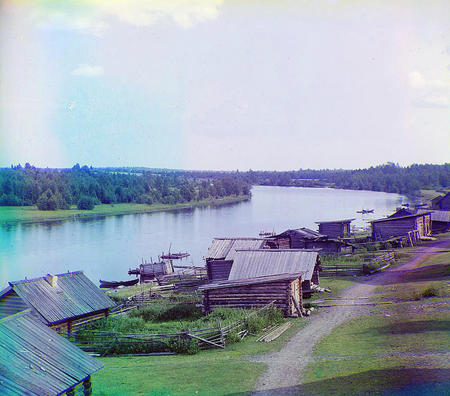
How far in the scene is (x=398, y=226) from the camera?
51.7 m

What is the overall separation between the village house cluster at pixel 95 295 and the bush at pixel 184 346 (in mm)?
5404

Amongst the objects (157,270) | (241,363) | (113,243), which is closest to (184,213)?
(113,243)

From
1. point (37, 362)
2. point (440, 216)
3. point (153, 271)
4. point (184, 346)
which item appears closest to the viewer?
point (37, 362)

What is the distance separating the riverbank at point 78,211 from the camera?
96.8 m

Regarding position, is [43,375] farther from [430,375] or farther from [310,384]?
[430,375]

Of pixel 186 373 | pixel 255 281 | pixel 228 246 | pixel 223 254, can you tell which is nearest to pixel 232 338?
pixel 186 373

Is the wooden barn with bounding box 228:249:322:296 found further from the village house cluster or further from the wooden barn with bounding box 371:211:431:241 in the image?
the wooden barn with bounding box 371:211:431:241

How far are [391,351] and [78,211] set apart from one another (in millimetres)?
100894

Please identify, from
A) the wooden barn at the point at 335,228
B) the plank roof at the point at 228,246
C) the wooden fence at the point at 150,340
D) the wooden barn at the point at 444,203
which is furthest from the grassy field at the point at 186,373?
the wooden barn at the point at 444,203

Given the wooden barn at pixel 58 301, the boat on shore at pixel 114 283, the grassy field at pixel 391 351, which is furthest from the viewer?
the boat on shore at pixel 114 283

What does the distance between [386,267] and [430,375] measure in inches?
999

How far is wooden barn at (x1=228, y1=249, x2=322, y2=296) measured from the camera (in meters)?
27.4

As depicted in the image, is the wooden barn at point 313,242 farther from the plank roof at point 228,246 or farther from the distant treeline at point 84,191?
the distant treeline at point 84,191

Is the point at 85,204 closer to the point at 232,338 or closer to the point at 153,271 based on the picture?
the point at 153,271
